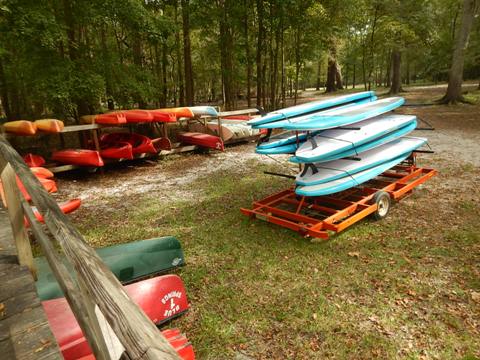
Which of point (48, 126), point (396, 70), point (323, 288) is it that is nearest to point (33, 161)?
point (48, 126)

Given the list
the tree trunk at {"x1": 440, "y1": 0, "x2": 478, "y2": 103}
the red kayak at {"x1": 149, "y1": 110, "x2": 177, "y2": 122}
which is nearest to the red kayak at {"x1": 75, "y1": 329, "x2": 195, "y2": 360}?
the red kayak at {"x1": 149, "y1": 110, "x2": 177, "y2": 122}

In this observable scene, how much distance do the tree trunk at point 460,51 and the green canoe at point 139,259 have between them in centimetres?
2073

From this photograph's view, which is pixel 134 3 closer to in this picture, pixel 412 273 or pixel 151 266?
pixel 151 266

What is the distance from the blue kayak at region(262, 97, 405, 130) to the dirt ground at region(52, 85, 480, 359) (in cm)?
192

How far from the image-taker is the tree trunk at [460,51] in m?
17.6

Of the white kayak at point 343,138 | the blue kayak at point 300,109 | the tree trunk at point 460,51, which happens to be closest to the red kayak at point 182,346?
the white kayak at point 343,138

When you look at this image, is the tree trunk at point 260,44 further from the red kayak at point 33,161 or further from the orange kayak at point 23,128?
the red kayak at point 33,161

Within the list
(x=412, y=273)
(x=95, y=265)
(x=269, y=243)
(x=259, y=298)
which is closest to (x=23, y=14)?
(x=269, y=243)

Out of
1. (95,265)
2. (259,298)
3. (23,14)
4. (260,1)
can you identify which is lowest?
(259,298)

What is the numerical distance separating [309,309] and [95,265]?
3.19 m

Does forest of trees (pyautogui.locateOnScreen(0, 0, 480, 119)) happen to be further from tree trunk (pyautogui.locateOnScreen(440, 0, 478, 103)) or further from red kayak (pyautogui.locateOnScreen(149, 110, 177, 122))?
red kayak (pyautogui.locateOnScreen(149, 110, 177, 122))

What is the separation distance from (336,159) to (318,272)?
240 centimetres

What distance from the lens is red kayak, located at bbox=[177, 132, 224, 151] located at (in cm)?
1242

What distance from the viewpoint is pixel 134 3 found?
11.2m
